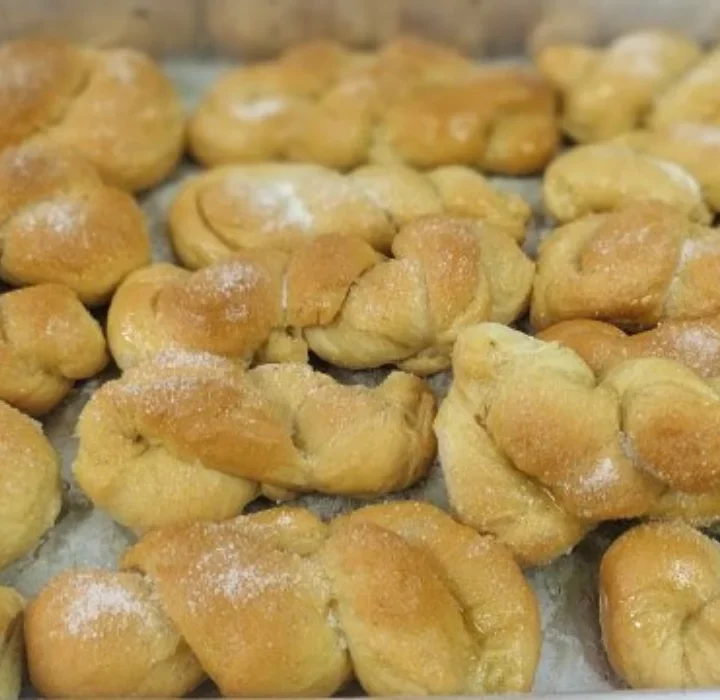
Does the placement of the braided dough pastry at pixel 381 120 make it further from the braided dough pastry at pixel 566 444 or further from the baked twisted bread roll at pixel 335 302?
the braided dough pastry at pixel 566 444

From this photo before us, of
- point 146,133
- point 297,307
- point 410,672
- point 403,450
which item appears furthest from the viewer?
point 146,133

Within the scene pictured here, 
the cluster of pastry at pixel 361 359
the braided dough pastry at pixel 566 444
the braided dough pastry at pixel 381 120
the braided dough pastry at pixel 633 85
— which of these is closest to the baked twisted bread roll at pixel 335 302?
the cluster of pastry at pixel 361 359

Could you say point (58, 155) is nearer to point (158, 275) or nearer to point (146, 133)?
point (146, 133)

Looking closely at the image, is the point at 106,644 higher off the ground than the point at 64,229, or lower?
lower

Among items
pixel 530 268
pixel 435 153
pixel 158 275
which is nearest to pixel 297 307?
pixel 158 275

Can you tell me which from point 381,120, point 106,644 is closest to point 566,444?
point 106,644

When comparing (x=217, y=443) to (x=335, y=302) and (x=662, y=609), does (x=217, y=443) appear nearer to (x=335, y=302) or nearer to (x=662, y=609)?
(x=335, y=302)

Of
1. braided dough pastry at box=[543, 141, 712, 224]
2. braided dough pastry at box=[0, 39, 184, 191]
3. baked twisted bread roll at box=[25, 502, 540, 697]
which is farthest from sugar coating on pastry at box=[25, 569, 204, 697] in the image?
braided dough pastry at box=[543, 141, 712, 224]

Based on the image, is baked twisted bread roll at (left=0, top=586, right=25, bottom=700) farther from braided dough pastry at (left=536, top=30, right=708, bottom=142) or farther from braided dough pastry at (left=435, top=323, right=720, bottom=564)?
braided dough pastry at (left=536, top=30, right=708, bottom=142)
